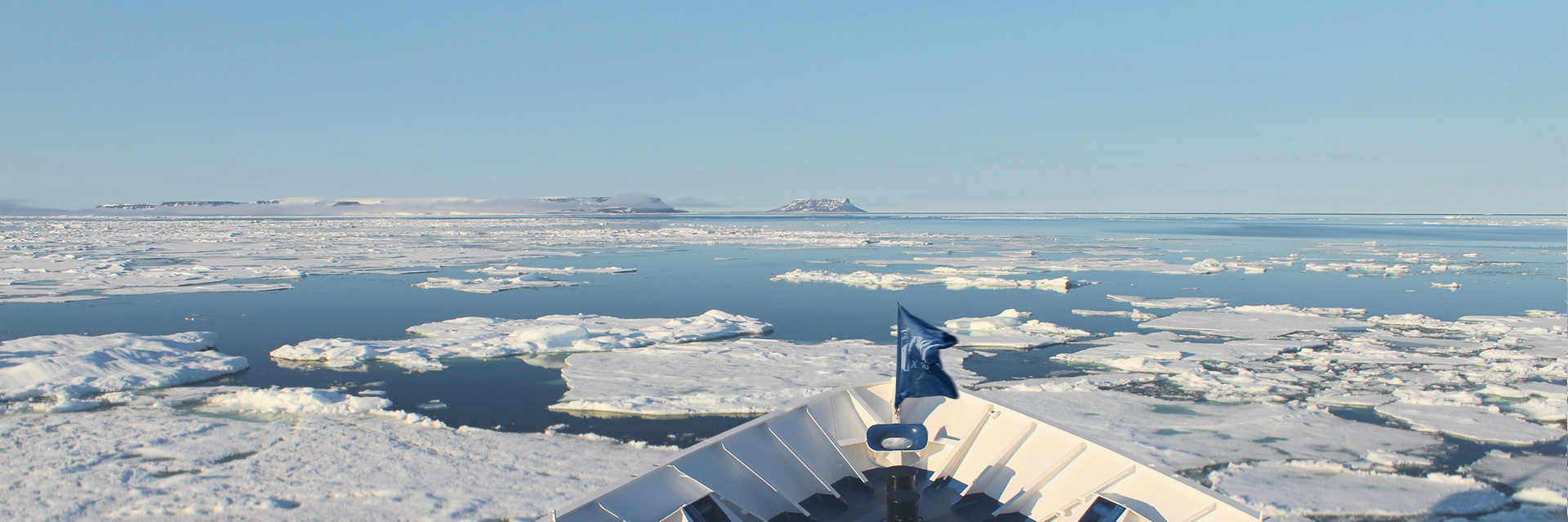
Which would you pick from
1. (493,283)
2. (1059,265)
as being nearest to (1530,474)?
(493,283)

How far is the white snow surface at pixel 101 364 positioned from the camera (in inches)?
324

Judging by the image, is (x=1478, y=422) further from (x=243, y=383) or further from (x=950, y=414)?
(x=243, y=383)

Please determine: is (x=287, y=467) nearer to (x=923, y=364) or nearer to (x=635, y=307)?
(x=923, y=364)

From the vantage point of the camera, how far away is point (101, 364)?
888cm

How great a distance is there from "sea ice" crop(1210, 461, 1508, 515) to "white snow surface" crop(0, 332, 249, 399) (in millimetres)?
10145

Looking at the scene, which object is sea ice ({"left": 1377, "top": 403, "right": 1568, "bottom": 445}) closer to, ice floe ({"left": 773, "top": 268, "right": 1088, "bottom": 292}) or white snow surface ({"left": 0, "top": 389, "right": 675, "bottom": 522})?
white snow surface ({"left": 0, "top": 389, "right": 675, "bottom": 522})

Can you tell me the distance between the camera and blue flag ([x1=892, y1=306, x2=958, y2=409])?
544cm

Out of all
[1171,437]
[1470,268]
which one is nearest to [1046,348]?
[1171,437]

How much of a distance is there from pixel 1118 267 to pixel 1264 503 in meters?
20.4

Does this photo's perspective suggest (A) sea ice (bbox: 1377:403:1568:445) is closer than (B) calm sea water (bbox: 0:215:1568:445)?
Yes

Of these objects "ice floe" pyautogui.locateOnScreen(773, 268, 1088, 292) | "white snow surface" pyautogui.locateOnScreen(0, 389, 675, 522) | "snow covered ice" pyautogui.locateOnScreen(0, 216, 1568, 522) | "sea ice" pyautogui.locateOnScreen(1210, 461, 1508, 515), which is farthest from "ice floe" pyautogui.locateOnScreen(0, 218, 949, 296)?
"sea ice" pyautogui.locateOnScreen(1210, 461, 1508, 515)

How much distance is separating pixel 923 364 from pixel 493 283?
616 inches

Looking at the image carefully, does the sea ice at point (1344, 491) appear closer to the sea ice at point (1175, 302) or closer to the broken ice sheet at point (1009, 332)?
the broken ice sheet at point (1009, 332)

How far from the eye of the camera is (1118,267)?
2473cm
